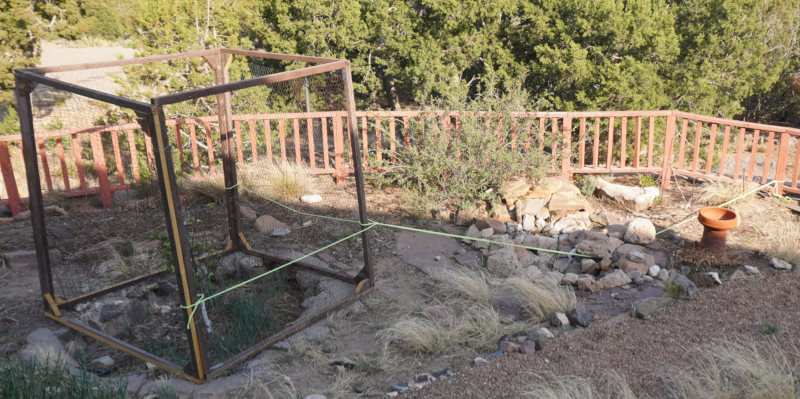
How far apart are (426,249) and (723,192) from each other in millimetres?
4020

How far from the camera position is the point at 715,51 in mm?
10031

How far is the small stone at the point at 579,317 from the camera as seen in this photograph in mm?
4332

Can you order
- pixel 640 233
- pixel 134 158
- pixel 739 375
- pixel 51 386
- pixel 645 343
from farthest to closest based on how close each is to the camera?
pixel 134 158
pixel 640 233
pixel 645 343
pixel 51 386
pixel 739 375

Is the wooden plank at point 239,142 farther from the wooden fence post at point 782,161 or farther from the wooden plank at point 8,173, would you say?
the wooden fence post at point 782,161

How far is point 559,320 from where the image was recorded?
435cm

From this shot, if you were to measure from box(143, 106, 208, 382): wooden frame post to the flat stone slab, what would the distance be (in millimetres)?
2454

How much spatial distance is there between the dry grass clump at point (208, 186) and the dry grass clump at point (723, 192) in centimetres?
613

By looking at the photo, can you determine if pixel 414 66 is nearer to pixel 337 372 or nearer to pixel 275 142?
pixel 275 142

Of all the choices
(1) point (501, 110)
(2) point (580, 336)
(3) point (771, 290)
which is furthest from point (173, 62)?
(3) point (771, 290)

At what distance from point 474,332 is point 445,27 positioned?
7.22 meters

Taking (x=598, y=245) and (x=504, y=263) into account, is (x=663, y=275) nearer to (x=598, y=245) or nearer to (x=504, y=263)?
(x=598, y=245)

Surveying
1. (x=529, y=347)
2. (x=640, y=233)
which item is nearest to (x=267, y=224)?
(x=529, y=347)

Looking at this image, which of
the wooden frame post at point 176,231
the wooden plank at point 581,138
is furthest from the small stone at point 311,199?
the wooden frame post at point 176,231

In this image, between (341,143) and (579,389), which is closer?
(579,389)
